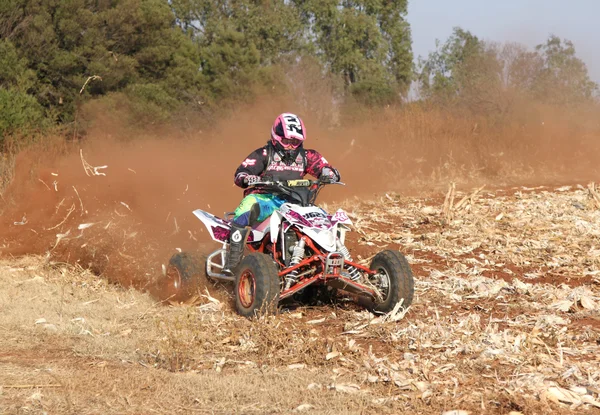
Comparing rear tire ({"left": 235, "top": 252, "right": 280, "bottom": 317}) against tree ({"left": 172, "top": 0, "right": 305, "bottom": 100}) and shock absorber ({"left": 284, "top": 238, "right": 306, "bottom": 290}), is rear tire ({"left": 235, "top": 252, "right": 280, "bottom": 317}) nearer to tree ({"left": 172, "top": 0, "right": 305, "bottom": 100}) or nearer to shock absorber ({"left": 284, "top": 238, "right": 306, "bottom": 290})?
shock absorber ({"left": 284, "top": 238, "right": 306, "bottom": 290})

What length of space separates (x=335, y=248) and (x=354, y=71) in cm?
3534

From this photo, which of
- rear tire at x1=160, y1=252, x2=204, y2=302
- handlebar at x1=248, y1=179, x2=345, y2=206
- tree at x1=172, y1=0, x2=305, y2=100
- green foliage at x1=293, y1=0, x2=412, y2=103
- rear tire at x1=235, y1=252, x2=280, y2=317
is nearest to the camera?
rear tire at x1=235, y1=252, x2=280, y2=317

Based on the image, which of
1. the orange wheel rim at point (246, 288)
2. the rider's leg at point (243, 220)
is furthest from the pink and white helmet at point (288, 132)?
the orange wheel rim at point (246, 288)

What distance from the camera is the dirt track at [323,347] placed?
217 inches

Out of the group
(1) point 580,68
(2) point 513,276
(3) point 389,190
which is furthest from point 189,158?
(1) point 580,68

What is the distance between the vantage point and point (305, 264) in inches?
313

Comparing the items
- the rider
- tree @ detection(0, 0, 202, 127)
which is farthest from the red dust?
the rider

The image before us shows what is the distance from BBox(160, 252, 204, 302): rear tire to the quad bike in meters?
0.69

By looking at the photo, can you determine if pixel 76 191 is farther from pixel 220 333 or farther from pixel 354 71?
pixel 354 71

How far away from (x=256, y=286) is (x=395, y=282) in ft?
4.74

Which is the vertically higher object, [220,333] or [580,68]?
[580,68]

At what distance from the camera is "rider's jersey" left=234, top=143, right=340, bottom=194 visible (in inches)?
351

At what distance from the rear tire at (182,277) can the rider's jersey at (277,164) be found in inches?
46.9

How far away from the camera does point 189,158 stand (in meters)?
21.0
